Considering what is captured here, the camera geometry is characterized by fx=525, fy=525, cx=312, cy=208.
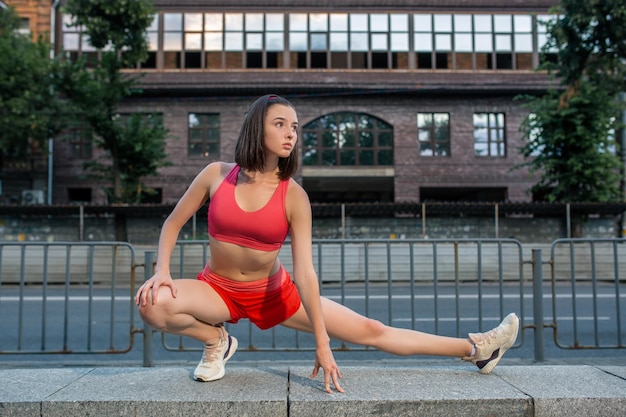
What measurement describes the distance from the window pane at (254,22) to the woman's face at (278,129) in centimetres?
2572

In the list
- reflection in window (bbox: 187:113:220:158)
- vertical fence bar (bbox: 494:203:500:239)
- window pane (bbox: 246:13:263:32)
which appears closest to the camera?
vertical fence bar (bbox: 494:203:500:239)

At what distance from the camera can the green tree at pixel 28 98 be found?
21891mm

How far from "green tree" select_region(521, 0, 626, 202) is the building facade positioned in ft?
18.8

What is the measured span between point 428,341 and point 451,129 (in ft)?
81.8

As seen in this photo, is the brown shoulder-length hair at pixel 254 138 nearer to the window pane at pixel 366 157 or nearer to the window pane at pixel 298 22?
the window pane at pixel 366 157

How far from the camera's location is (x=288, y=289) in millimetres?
3139

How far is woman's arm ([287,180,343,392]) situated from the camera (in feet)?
9.19

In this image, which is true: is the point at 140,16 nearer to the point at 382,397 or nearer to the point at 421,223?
the point at 421,223

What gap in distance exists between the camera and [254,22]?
2703 cm

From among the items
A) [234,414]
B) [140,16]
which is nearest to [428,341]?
[234,414]

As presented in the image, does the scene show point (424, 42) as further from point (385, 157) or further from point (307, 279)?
point (307, 279)

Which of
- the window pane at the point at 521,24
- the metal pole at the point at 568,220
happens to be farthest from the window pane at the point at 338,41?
the metal pole at the point at 568,220

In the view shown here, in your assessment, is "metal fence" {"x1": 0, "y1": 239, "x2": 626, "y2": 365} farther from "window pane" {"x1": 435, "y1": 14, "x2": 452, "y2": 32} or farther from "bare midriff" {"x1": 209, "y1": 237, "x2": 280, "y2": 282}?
"window pane" {"x1": 435, "y1": 14, "x2": 452, "y2": 32}

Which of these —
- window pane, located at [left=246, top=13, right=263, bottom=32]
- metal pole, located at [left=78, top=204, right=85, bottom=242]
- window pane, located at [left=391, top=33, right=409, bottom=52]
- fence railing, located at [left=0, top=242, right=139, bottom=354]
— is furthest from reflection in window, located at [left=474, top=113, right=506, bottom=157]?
fence railing, located at [left=0, top=242, right=139, bottom=354]
